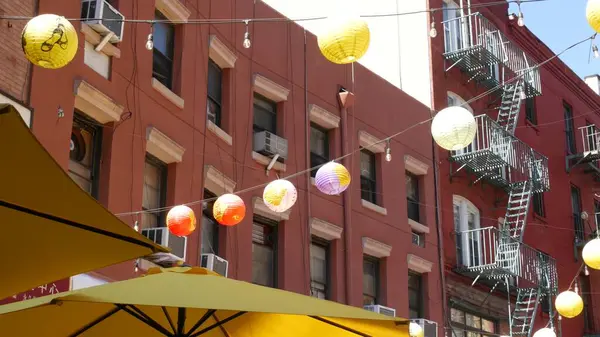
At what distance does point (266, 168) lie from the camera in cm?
1708

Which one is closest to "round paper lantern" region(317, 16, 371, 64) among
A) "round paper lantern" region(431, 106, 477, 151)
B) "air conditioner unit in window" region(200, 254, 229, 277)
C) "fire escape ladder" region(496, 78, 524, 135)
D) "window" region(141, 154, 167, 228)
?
"round paper lantern" region(431, 106, 477, 151)

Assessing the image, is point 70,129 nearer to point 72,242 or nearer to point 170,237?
point 170,237

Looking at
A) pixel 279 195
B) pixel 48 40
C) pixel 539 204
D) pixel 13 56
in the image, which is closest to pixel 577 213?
pixel 539 204

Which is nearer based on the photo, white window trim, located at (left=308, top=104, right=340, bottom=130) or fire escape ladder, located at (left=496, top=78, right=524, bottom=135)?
white window trim, located at (left=308, top=104, right=340, bottom=130)

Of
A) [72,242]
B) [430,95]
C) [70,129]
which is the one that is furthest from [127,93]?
[430,95]

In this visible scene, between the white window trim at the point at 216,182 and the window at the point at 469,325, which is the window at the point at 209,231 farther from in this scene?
the window at the point at 469,325

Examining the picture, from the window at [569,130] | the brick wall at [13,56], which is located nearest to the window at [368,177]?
the brick wall at [13,56]

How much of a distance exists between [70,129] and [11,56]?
50.8 inches

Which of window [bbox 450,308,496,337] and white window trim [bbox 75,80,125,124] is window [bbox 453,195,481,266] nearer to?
window [bbox 450,308,496,337]

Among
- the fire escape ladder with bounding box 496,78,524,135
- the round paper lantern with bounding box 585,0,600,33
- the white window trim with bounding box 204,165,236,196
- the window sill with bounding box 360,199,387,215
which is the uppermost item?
the fire escape ladder with bounding box 496,78,524,135

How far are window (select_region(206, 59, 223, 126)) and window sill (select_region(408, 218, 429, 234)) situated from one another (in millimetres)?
6520

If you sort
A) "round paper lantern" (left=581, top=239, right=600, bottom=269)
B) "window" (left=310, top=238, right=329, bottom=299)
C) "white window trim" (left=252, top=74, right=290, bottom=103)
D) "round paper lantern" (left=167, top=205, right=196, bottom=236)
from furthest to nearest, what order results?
"window" (left=310, top=238, right=329, bottom=299) → "white window trim" (left=252, top=74, right=290, bottom=103) → "round paper lantern" (left=581, top=239, right=600, bottom=269) → "round paper lantern" (left=167, top=205, right=196, bottom=236)

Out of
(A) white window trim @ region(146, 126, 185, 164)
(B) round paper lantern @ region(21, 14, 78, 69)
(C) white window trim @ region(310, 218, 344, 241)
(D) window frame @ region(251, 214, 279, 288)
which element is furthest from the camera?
(C) white window trim @ region(310, 218, 344, 241)

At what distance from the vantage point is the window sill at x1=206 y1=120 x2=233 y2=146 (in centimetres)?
1578
